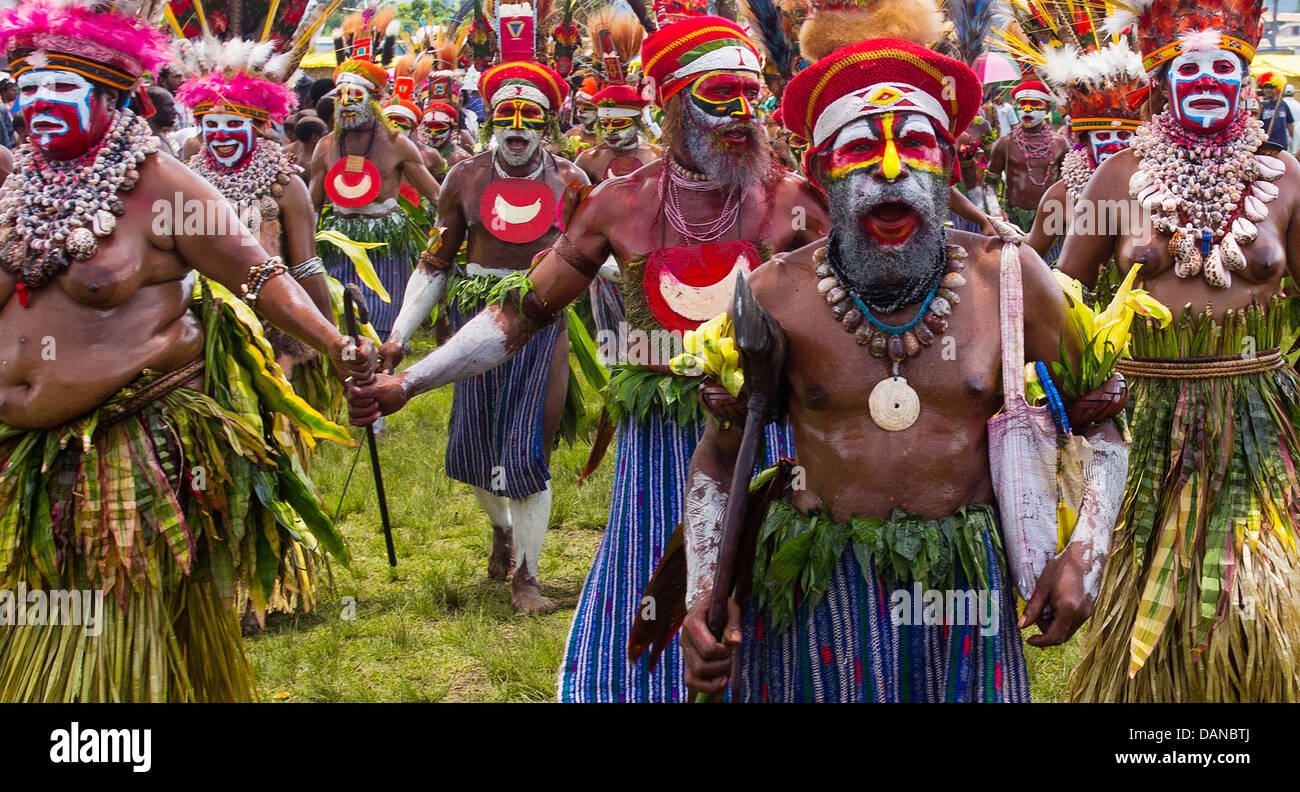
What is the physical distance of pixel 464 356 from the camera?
399 cm

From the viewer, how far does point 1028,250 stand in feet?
9.71

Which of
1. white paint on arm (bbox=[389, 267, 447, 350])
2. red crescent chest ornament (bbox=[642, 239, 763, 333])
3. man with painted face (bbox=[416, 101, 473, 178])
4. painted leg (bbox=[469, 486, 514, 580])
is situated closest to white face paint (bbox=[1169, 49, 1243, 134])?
red crescent chest ornament (bbox=[642, 239, 763, 333])

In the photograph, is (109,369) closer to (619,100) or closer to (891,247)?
(891,247)

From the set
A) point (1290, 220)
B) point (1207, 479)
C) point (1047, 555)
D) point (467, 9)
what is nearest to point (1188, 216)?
point (1290, 220)

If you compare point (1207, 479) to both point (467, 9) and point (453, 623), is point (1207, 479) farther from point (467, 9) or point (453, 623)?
point (467, 9)

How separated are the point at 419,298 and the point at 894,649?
121 inches

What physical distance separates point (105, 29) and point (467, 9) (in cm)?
1380

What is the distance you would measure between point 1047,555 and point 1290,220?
7.06 ft

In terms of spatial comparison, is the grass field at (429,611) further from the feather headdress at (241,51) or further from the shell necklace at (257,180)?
the feather headdress at (241,51)

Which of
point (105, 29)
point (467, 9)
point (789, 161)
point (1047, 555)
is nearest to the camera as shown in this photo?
point (1047, 555)

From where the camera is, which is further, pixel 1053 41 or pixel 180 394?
pixel 1053 41

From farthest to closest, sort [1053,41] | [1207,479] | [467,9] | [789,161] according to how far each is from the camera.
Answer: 1. [467,9]
2. [1053,41]
3. [789,161]
4. [1207,479]

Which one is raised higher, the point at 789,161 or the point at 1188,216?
the point at 789,161
